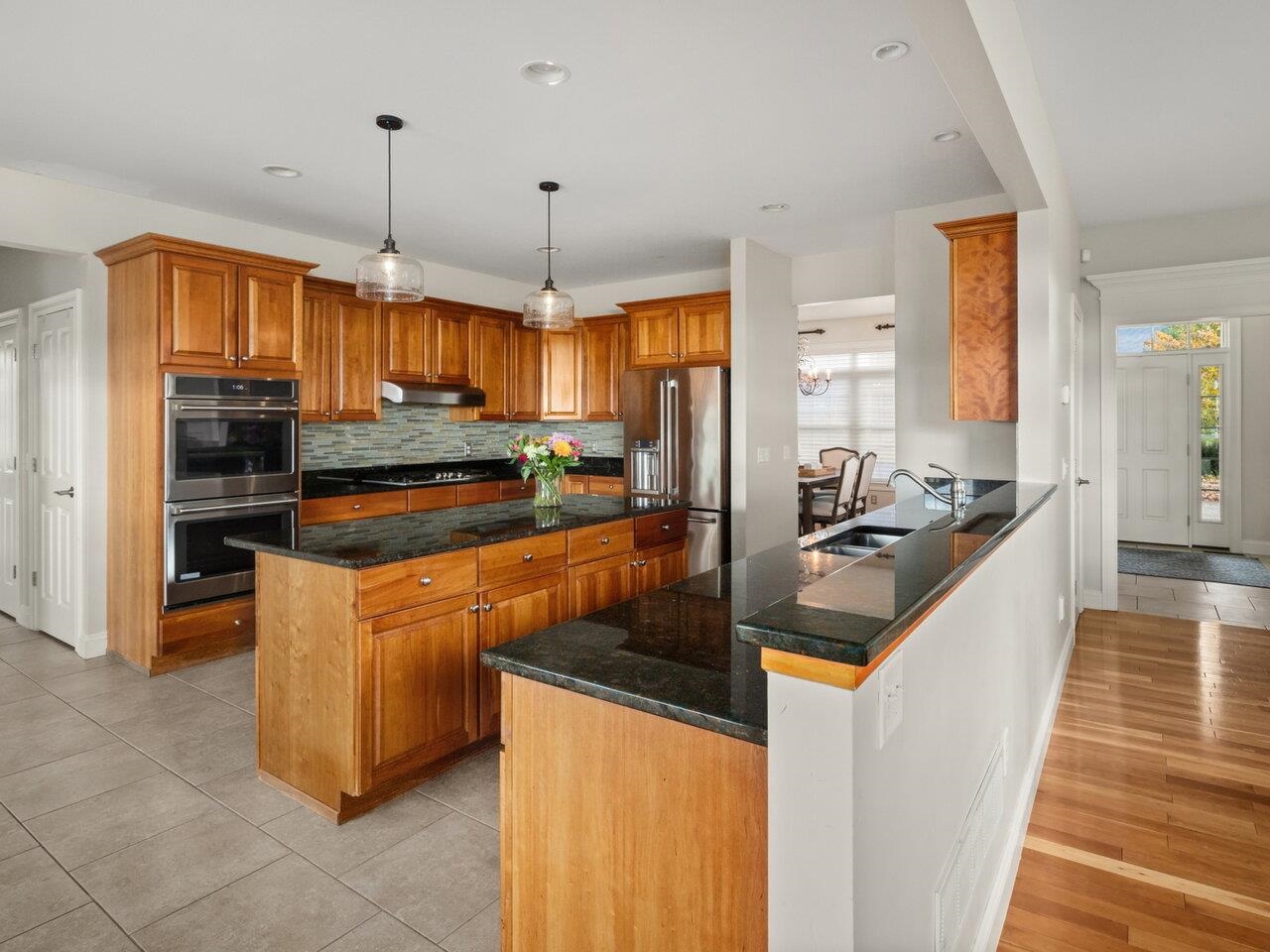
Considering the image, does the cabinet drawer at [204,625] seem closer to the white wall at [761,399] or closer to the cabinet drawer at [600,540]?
the cabinet drawer at [600,540]

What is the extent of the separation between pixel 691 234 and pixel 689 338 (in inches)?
31.4

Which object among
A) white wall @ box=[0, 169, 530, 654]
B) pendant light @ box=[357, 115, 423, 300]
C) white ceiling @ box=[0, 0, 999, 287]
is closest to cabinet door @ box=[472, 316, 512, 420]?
white ceiling @ box=[0, 0, 999, 287]

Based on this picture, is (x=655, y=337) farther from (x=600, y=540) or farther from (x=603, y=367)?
(x=600, y=540)

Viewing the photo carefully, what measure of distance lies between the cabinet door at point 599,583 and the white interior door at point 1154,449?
598 centimetres

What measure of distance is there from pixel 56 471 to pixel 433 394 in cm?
225

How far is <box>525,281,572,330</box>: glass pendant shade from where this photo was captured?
3.63 meters

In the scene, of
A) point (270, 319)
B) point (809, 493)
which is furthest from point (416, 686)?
point (809, 493)

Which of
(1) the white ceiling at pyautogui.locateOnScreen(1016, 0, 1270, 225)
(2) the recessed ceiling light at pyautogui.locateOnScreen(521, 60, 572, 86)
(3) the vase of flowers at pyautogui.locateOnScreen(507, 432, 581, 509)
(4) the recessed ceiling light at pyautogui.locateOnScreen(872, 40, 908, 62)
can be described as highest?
(1) the white ceiling at pyautogui.locateOnScreen(1016, 0, 1270, 225)

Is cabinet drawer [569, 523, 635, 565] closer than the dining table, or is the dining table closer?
cabinet drawer [569, 523, 635, 565]

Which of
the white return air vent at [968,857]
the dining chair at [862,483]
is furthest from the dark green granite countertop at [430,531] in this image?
the dining chair at [862,483]

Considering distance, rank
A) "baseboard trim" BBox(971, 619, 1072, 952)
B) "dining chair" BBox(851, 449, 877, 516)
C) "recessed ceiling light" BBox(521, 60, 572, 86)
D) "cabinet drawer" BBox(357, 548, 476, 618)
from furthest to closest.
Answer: "dining chair" BBox(851, 449, 877, 516), "recessed ceiling light" BBox(521, 60, 572, 86), "cabinet drawer" BBox(357, 548, 476, 618), "baseboard trim" BBox(971, 619, 1072, 952)

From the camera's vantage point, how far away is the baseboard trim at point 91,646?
4.09m

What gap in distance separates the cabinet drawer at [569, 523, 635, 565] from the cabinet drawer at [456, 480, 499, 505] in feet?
7.03

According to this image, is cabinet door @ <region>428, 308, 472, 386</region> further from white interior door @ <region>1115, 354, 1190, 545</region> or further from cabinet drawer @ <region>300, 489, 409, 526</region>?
white interior door @ <region>1115, 354, 1190, 545</region>
